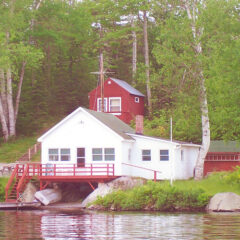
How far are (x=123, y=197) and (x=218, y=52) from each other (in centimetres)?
1275

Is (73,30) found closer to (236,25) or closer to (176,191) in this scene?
(236,25)

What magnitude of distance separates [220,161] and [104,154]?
1118cm

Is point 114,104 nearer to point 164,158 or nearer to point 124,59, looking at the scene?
point 124,59

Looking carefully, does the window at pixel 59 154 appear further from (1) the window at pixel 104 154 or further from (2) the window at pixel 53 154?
(1) the window at pixel 104 154

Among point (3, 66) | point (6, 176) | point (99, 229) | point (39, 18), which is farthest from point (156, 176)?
point (39, 18)

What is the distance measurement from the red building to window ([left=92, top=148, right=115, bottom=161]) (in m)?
18.3

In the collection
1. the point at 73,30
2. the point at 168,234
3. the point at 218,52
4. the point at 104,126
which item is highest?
the point at 73,30

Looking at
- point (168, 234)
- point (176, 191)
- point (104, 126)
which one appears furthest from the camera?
point (104, 126)

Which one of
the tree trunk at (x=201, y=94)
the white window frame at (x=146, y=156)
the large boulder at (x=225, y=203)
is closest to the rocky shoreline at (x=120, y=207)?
the large boulder at (x=225, y=203)

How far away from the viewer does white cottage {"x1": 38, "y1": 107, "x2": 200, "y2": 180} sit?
1929 inches

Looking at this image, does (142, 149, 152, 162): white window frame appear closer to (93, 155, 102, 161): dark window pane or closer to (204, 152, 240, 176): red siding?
(93, 155, 102, 161): dark window pane

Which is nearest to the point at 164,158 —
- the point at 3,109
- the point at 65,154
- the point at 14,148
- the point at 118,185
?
the point at 118,185

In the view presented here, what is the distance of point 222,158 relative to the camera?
5497 centimetres

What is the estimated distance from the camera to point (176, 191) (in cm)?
4106
